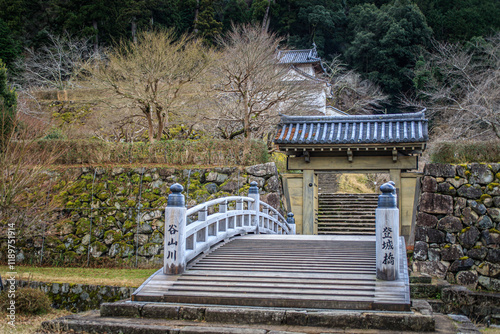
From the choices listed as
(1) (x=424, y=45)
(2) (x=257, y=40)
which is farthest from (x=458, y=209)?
(1) (x=424, y=45)

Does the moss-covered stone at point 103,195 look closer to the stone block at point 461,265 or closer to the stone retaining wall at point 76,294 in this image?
the stone retaining wall at point 76,294

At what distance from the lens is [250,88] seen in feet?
64.3

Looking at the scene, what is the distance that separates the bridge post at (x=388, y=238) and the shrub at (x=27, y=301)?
6.20 m

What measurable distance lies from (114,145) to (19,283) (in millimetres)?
6552

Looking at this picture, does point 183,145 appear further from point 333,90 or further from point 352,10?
point 352,10

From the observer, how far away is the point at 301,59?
3762cm

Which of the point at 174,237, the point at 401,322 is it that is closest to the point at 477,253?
the point at 401,322

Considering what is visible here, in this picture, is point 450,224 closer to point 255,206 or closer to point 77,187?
point 255,206

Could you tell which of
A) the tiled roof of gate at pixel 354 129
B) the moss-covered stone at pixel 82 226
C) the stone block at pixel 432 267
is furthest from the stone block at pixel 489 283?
the moss-covered stone at pixel 82 226

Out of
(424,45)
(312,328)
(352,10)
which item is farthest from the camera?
(352,10)

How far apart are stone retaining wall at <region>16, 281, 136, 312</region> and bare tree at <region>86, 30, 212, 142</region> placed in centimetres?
813

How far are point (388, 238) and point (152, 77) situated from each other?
13.7 m

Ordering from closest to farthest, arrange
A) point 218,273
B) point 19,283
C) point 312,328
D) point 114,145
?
1. point 312,328
2. point 218,273
3. point 19,283
4. point 114,145

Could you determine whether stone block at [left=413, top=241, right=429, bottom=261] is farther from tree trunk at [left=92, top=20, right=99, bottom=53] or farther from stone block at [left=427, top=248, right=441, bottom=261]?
tree trunk at [left=92, top=20, right=99, bottom=53]
